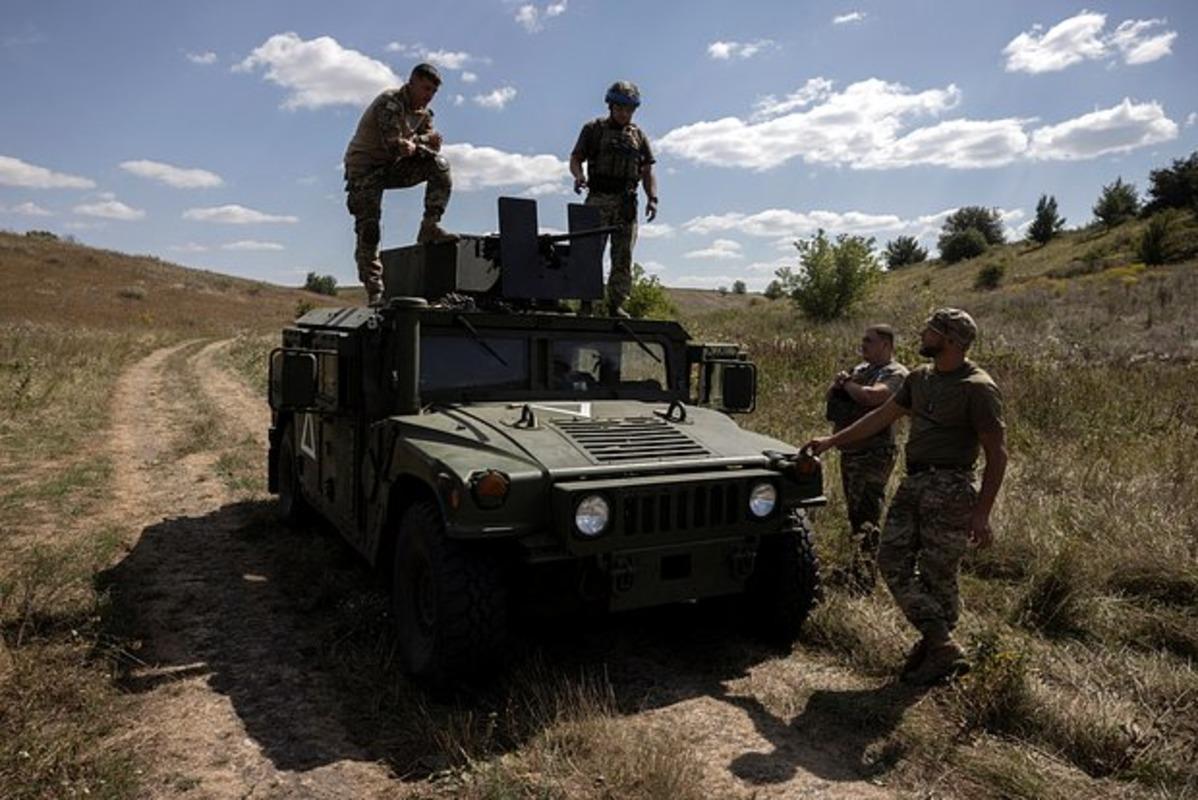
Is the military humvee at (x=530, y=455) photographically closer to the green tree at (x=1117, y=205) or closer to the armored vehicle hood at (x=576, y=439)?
the armored vehicle hood at (x=576, y=439)

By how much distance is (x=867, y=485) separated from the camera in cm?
538

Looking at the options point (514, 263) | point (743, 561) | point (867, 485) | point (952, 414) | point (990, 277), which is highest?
point (990, 277)

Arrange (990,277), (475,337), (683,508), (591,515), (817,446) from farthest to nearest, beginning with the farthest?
(990,277) < (475,337) < (817,446) < (683,508) < (591,515)

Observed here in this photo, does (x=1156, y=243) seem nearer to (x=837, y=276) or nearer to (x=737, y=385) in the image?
(x=837, y=276)

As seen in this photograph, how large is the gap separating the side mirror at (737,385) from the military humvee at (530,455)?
13 mm

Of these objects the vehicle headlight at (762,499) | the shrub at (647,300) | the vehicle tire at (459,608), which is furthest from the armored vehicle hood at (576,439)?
the shrub at (647,300)

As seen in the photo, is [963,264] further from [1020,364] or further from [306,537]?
[306,537]

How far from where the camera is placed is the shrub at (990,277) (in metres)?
33.9

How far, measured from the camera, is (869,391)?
204 inches

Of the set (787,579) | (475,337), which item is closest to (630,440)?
(787,579)

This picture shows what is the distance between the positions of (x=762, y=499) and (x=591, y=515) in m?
0.86

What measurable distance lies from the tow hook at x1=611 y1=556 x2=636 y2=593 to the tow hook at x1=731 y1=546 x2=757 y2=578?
51cm

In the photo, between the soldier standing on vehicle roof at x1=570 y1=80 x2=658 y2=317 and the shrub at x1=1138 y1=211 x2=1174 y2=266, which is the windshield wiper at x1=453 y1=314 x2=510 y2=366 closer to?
the soldier standing on vehicle roof at x1=570 y1=80 x2=658 y2=317

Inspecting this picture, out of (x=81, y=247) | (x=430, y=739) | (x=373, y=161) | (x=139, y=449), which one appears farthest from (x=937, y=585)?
(x=81, y=247)
